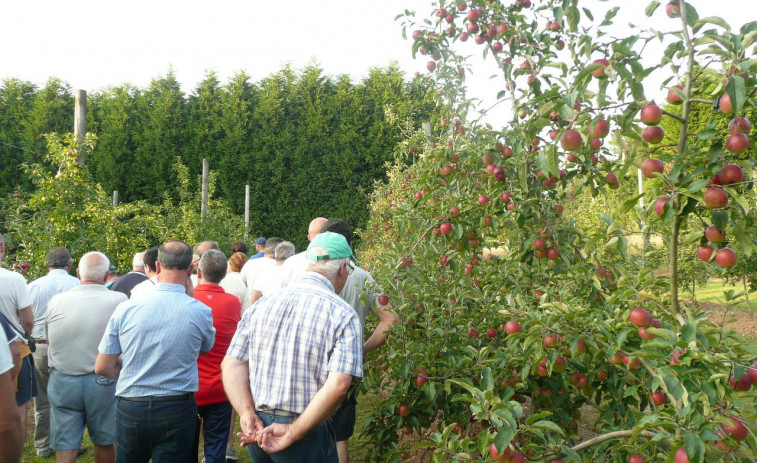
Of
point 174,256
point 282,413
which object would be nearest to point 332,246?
point 282,413

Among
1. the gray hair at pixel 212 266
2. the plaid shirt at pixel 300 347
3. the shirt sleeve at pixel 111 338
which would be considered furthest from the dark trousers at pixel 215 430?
the plaid shirt at pixel 300 347

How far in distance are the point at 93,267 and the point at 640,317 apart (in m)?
3.08

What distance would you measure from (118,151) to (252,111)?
354 centimetres

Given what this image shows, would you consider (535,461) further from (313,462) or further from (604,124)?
(604,124)

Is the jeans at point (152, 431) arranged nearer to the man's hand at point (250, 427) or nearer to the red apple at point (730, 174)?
the man's hand at point (250, 427)

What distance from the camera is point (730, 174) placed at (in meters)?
1.52

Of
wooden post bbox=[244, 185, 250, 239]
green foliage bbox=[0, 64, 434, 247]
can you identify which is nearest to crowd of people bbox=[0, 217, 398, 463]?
wooden post bbox=[244, 185, 250, 239]

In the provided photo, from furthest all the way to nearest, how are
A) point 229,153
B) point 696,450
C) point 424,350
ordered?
point 229,153 < point 424,350 < point 696,450


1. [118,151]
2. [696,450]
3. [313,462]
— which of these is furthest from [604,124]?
[118,151]

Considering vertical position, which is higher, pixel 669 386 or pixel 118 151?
pixel 118 151

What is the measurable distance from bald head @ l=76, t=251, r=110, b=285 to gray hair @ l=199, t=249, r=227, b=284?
59 cm

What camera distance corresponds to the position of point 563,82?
1.99 m

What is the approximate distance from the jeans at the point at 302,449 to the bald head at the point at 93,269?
6.33ft

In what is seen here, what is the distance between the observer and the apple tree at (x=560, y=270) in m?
1.58
